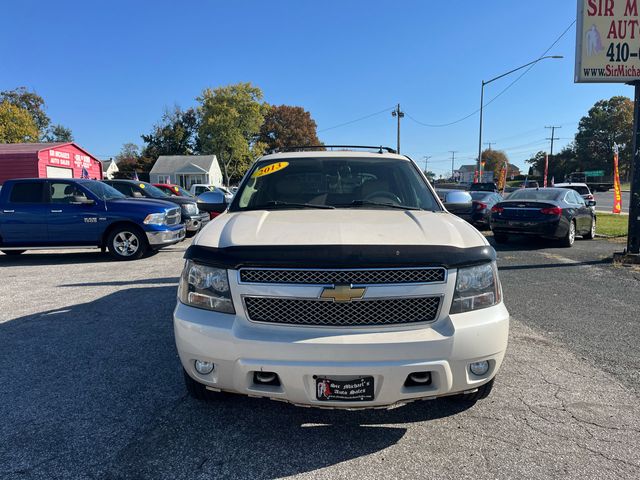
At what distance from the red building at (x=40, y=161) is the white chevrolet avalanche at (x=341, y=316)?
31441 mm

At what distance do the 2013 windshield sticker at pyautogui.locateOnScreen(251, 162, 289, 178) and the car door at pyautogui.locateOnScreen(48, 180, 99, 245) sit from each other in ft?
21.0

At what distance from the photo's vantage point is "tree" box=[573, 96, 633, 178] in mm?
82625

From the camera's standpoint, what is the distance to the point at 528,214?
10703 mm

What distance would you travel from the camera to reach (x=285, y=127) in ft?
287

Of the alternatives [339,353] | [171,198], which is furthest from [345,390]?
[171,198]

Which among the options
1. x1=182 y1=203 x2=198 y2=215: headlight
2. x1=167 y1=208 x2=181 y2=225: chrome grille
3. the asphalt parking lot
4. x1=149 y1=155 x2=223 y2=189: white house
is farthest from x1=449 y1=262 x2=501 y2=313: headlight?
x1=149 y1=155 x2=223 y2=189: white house

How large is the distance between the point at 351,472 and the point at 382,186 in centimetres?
243

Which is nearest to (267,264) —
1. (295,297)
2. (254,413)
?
(295,297)

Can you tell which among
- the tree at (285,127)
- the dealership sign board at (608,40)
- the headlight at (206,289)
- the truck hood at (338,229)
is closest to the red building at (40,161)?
the dealership sign board at (608,40)

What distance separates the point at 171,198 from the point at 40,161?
70.9 ft

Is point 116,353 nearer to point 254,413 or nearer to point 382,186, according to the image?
point 254,413

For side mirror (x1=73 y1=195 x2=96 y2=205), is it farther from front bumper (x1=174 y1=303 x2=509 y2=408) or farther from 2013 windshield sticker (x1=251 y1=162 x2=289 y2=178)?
front bumper (x1=174 y1=303 x2=509 y2=408)

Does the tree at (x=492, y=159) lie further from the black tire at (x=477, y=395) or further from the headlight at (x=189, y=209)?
the black tire at (x=477, y=395)

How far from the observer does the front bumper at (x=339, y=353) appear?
228 cm
